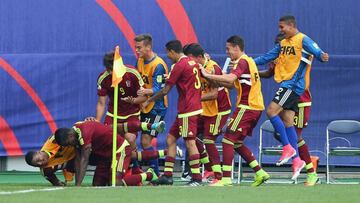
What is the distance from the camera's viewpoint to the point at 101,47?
62.0 feet

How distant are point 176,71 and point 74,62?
5199 mm

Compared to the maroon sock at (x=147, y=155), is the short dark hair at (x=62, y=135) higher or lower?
higher

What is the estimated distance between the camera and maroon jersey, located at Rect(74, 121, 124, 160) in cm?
→ 1330

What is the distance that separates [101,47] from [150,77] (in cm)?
300

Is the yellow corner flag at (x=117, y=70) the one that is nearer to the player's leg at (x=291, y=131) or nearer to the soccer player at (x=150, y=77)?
the soccer player at (x=150, y=77)

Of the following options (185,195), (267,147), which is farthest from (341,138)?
(185,195)

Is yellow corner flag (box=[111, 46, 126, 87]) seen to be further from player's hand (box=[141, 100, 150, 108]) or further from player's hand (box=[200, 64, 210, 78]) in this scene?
player's hand (box=[141, 100, 150, 108])

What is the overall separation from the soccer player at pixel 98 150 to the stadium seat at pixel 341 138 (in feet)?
11.7

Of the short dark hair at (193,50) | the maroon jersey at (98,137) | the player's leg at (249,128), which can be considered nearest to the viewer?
the maroon jersey at (98,137)

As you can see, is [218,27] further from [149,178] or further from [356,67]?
[149,178]

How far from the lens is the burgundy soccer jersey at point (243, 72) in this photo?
13.8m

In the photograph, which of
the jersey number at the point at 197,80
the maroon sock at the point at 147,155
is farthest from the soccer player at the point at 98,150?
the jersey number at the point at 197,80

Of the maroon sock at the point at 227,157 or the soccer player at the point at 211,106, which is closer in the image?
the maroon sock at the point at 227,157

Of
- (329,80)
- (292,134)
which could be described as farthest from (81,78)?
(292,134)
